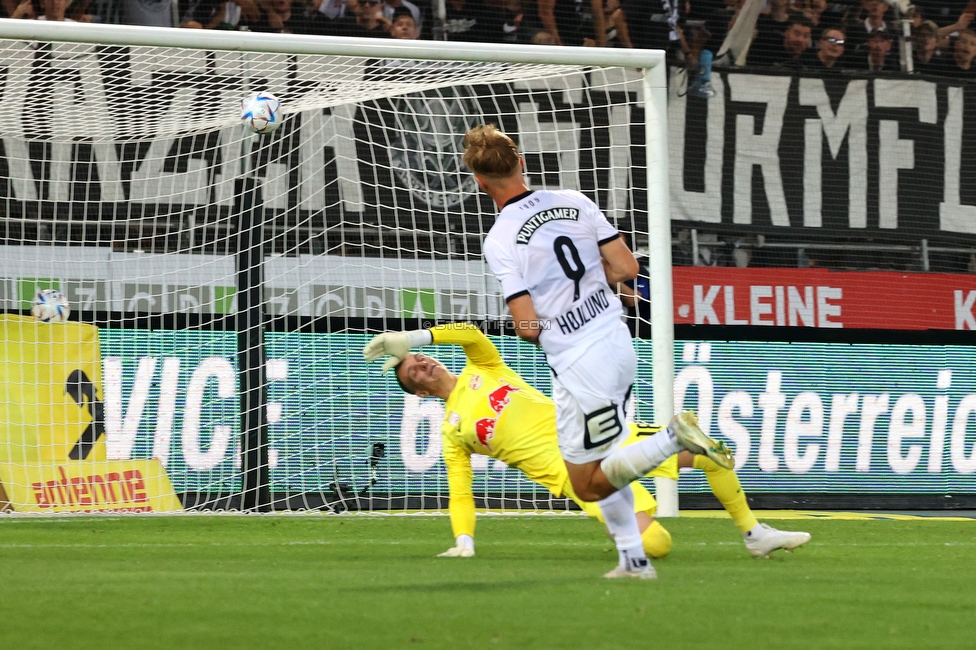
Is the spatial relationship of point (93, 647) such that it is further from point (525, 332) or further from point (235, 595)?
point (525, 332)

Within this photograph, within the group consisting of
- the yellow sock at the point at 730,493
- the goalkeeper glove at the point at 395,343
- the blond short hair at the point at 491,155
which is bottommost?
the yellow sock at the point at 730,493

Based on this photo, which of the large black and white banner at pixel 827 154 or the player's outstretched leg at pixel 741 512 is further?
the large black and white banner at pixel 827 154

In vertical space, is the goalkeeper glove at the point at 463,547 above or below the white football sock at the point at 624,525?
below

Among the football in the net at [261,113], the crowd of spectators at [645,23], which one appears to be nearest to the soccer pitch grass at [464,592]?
the football in the net at [261,113]

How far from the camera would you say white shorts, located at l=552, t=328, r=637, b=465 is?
5.02 meters

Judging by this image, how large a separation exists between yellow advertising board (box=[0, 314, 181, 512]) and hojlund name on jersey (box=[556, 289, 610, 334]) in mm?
5735

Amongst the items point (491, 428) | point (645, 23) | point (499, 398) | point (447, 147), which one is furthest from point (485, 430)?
point (645, 23)

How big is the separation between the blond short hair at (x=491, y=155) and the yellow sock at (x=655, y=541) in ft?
6.55

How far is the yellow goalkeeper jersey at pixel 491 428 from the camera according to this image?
21.1 feet

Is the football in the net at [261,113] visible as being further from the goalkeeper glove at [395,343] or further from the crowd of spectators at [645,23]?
the crowd of spectators at [645,23]

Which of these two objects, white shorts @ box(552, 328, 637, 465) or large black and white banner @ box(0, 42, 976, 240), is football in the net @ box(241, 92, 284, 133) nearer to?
large black and white banner @ box(0, 42, 976, 240)

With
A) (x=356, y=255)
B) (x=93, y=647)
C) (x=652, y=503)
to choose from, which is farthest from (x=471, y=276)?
(x=93, y=647)

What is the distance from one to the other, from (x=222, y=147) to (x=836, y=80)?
6.02m

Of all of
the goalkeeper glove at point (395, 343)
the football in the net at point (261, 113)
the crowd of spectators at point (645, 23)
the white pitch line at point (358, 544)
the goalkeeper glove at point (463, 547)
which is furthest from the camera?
the crowd of spectators at point (645, 23)
